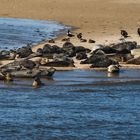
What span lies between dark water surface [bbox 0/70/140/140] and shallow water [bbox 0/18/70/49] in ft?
26.8

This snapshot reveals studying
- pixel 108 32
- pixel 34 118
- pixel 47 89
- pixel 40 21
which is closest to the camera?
pixel 34 118

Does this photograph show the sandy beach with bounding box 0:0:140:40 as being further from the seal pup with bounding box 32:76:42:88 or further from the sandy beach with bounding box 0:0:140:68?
the seal pup with bounding box 32:76:42:88

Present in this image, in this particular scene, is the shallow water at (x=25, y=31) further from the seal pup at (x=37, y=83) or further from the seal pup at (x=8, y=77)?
A: the seal pup at (x=37, y=83)

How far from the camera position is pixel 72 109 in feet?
45.0

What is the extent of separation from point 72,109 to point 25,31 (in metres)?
16.9

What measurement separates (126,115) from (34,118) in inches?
67.0

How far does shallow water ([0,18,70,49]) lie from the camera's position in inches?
1050

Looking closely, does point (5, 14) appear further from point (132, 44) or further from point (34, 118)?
point (34, 118)

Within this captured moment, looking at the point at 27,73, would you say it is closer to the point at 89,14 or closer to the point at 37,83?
the point at 37,83

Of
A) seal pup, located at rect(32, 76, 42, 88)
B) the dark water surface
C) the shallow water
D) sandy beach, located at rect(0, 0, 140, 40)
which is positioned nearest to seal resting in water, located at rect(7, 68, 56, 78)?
the dark water surface

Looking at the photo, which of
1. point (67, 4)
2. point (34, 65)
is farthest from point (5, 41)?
point (67, 4)

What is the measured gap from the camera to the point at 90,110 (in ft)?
44.9

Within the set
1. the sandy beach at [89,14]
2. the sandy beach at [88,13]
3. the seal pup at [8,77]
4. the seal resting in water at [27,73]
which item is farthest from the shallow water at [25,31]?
the seal pup at [8,77]

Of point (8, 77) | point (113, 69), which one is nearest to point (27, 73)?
point (8, 77)
